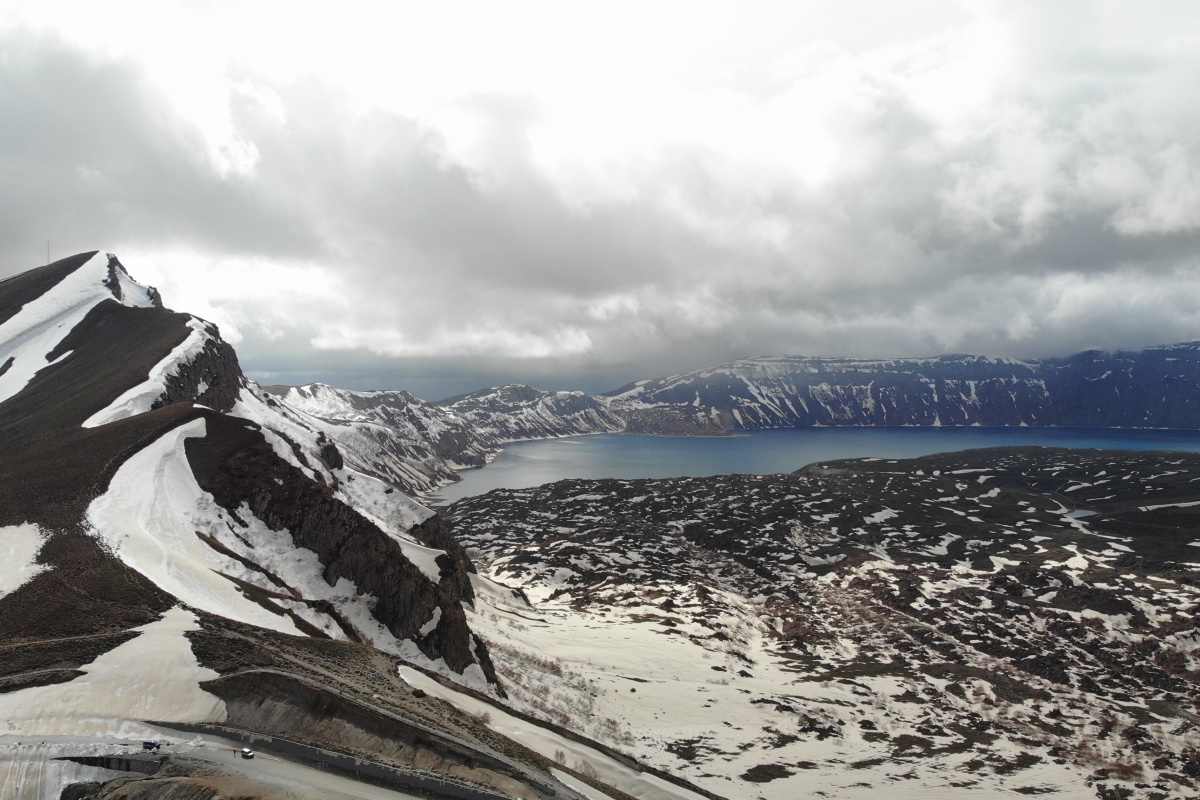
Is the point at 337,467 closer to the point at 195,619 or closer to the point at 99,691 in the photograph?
the point at 195,619

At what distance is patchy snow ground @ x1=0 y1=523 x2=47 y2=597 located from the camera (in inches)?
990

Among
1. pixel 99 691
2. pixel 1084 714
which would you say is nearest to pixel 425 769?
pixel 99 691

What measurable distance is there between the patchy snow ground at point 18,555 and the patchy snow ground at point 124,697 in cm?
1021

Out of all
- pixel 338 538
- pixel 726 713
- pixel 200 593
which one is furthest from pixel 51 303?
pixel 726 713

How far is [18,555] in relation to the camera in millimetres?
27703

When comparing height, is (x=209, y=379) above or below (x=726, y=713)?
above

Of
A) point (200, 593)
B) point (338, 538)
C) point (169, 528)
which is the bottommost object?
point (338, 538)

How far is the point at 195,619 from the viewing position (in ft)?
75.5

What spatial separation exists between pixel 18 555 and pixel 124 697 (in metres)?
17.1

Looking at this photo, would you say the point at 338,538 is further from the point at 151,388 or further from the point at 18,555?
the point at 151,388

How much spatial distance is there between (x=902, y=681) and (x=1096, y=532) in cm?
10824

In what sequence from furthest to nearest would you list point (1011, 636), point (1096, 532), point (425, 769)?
point (1096, 532)
point (1011, 636)
point (425, 769)

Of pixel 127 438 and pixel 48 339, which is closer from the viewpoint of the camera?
pixel 127 438

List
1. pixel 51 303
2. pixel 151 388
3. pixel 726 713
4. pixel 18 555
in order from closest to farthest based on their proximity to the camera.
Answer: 1. pixel 18 555
2. pixel 726 713
3. pixel 151 388
4. pixel 51 303
